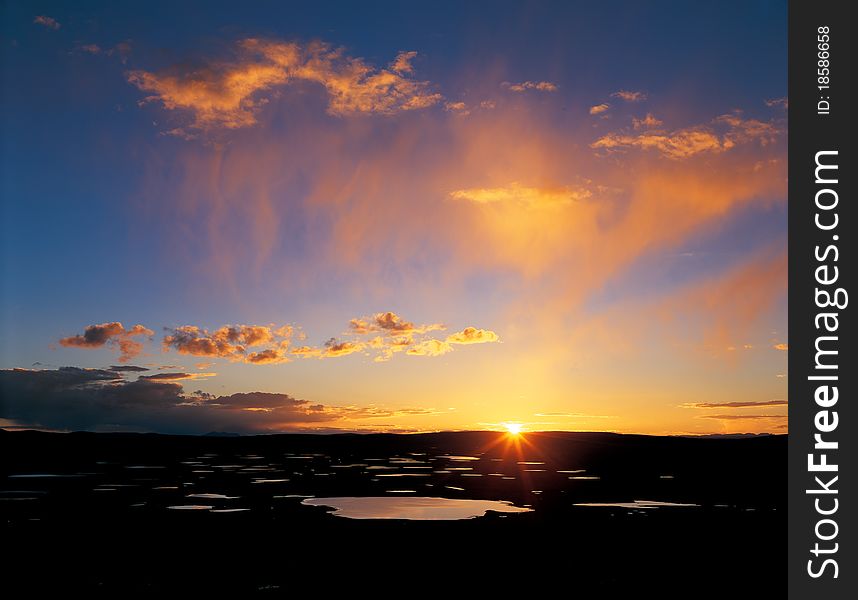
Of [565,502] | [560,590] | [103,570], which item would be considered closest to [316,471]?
[565,502]

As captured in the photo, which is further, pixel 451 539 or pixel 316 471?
pixel 316 471

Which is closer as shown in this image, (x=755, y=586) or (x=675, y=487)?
(x=755, y=586)

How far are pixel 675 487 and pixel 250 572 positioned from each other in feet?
122

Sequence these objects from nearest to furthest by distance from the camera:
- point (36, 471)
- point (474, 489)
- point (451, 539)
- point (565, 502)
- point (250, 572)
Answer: point (250, 572) → point (451, 539) → point (565, 502) → point (474, 489) → point (36, 471)

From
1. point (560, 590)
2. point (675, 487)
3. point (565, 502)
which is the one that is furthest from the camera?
point (675, 487)

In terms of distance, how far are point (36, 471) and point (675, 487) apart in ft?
172

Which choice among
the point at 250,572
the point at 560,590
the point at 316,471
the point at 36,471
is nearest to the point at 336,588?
the point at 250,572

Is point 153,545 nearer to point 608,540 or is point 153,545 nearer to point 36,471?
point 608,540

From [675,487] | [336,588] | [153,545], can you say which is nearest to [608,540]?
[336,588]

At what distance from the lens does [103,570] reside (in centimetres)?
2067

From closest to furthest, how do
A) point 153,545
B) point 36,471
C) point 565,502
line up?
point 153,545
point 565,502
point 36,471

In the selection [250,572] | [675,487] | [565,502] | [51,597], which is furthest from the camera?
[675,487]

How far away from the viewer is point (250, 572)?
803 inches

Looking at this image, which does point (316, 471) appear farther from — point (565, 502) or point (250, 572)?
point (250, 572)
